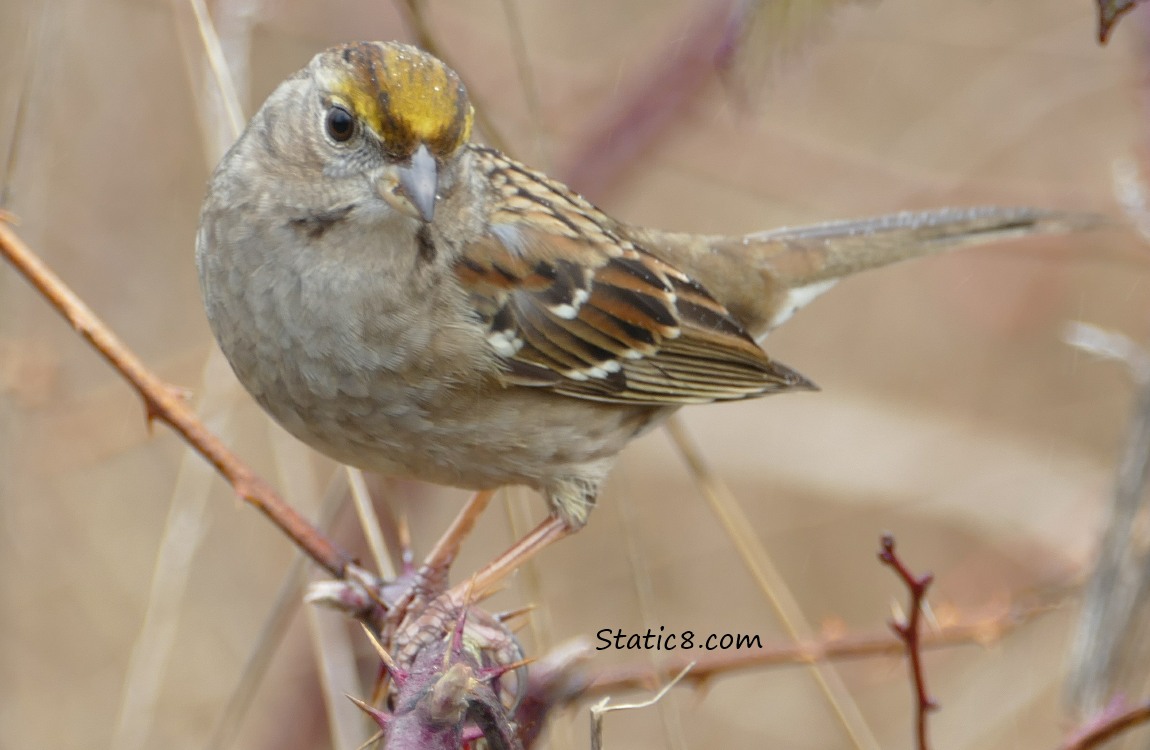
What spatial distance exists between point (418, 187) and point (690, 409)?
2.64 metres

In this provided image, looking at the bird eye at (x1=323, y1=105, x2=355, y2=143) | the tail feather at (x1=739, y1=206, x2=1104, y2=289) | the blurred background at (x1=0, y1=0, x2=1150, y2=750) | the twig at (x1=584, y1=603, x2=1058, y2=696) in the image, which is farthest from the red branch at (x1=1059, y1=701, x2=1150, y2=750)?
the tail feather at (x1=739, y1=206, x2=1104, y2=289)

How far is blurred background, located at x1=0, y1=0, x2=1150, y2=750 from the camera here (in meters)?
3.51

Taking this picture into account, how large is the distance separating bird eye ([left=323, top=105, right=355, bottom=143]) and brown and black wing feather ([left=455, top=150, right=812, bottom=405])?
0.45 m

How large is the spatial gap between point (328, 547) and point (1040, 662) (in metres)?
2.78

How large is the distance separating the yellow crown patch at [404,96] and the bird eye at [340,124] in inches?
0.8

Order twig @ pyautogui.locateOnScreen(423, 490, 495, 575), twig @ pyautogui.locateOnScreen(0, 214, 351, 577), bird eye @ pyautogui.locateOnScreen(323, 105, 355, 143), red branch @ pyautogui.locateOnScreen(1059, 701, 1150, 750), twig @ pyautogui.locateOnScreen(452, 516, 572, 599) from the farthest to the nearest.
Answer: twig @ pyautogui.locateOnScreen(423, 490, 495, 575) < twig @ pyautogui.locateOnScreen(452, 516, 572, 599) < bird eye @ pyautogui.locateOnScreen(323, 105, 355, 143) < twig @ pyautogui.locateOnScreen(0, 214, 351, 577) < red branch @ pyautogui.locateOnScreen(1059, 701, 1150, 750)

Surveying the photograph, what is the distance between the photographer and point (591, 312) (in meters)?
3.00

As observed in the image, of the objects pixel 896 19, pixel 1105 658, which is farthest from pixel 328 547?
pixel 896 19

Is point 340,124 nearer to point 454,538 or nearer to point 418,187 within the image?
point 418,187

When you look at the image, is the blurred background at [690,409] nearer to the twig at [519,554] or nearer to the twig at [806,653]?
the twig at [519,554]

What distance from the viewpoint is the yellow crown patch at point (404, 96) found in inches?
86.1

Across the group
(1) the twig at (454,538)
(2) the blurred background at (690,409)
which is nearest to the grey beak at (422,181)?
(2) the blurred background at (690,409)

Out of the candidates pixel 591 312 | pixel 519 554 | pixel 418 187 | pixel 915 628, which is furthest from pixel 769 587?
pixel 418 187

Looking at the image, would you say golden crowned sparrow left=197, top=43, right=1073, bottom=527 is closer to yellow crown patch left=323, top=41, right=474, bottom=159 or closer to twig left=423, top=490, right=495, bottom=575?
yellow crown patch left=323, top=41, right=474, bottom=159
